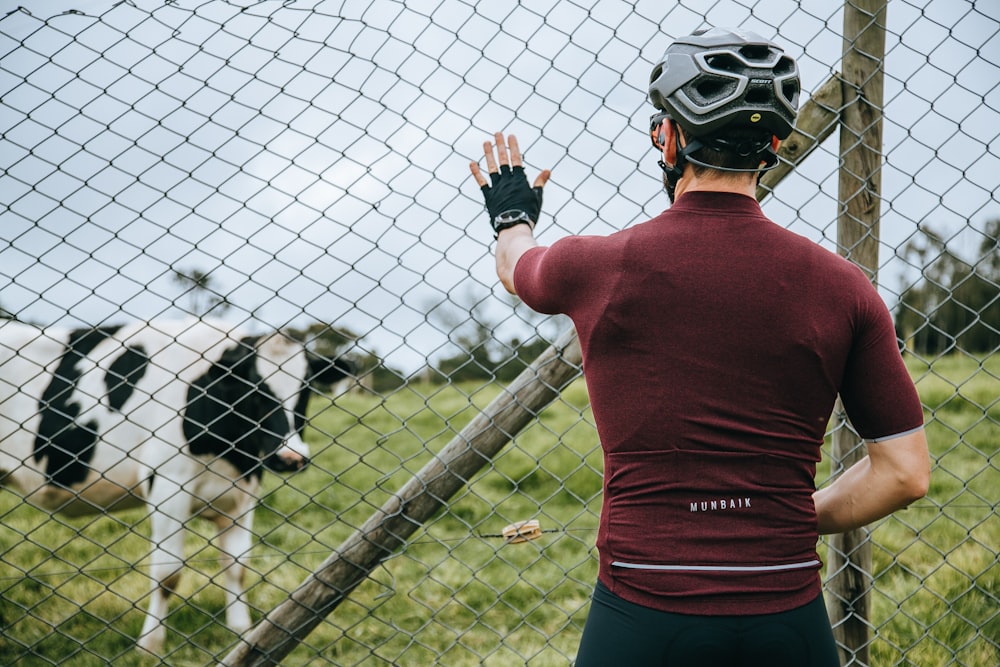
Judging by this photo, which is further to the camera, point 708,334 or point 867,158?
point 867,158

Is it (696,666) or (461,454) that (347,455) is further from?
(696,666)

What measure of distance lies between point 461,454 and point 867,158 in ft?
5.24

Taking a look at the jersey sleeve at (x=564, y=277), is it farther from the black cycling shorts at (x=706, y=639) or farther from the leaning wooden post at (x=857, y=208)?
the leaning wooden post at (x=857, y=208)

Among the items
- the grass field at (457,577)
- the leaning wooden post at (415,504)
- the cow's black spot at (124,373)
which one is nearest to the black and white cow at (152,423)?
the cow's black spot at (124,373)

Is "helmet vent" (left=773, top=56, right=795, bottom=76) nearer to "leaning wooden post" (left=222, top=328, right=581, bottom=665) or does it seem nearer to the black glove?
the black glove

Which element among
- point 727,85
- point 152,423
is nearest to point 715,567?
point 727,85

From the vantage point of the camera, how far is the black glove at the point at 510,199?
79.2 inches

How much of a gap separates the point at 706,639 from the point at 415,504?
111cm

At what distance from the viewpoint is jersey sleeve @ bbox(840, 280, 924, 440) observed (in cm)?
160

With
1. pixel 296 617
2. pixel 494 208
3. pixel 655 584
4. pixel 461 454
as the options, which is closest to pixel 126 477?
pixel 296 617

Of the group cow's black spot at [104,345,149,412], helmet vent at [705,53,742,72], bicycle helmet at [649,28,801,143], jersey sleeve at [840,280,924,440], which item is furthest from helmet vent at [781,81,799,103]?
cow's black spot at [104,345,149,412]

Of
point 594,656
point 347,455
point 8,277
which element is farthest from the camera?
point 347,455

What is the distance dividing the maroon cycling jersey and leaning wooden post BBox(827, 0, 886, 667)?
106 centimetres

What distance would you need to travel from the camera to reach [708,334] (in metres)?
1.52
